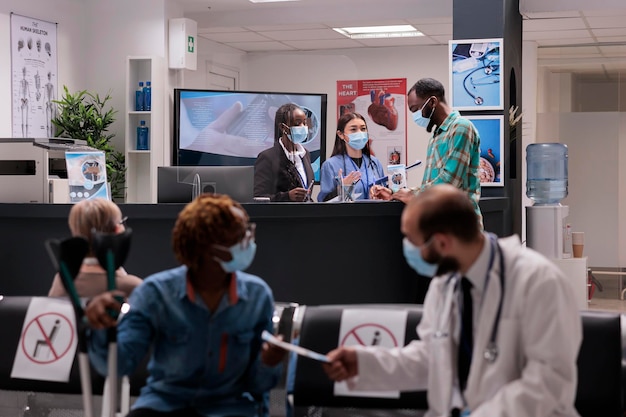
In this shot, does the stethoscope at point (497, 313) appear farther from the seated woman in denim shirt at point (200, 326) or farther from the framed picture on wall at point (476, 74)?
the framed picture on wall at point (476, 74)

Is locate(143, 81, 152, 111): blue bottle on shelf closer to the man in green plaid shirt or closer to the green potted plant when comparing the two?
the green potted plant

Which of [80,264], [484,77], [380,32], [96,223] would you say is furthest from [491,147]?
[80,264]

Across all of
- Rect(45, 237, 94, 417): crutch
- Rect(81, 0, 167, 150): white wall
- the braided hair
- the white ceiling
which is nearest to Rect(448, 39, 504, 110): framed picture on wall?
the white ceiling

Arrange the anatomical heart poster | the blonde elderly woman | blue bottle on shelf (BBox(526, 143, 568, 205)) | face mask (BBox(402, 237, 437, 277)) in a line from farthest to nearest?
the anatomical heart poster, blue bottle on shelf (BBox(526, 143, 568, 205)), the blonde elderly woman, face mask (BBox(402, 237, 437, 277))

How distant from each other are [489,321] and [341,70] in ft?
31.9

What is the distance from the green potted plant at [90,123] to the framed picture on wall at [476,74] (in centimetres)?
316

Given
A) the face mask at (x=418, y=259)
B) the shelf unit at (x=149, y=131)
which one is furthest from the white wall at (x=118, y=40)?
the face mask at (x=418, y=259)

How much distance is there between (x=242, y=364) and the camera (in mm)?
2400

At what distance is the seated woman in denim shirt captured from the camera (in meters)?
2.36

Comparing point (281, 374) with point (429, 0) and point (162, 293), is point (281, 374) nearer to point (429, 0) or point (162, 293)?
point (162, 293)

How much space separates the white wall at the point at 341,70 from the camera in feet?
36.8

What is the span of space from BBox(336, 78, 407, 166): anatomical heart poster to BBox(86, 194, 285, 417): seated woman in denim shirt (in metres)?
8.81

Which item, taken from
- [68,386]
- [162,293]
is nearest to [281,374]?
[162,293]

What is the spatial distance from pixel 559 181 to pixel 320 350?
21.8ft
